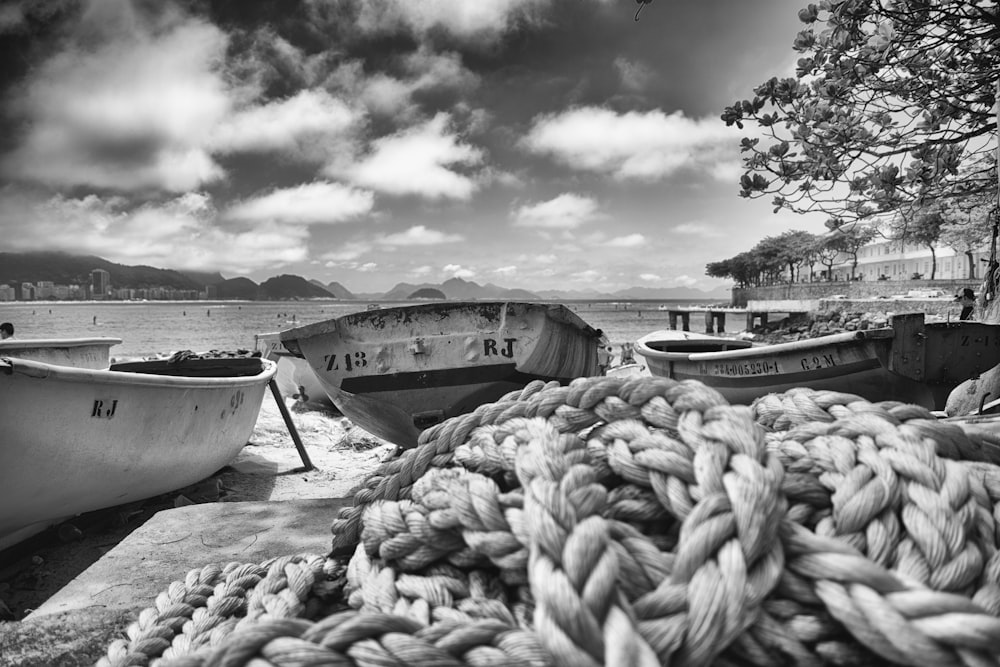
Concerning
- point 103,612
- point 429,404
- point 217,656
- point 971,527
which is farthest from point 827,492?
point 429,404

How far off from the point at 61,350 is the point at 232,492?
447cm

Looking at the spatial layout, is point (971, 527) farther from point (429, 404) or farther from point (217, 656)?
point (429, 404)

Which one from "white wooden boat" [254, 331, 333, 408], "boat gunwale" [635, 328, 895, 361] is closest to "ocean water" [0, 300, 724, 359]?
"white wooden boat" [254, 331, 333, 408]

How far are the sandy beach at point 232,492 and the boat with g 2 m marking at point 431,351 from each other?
1.14 meters

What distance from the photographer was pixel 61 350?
8.56m

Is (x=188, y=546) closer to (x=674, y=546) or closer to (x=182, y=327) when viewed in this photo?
(x=674, y=546)

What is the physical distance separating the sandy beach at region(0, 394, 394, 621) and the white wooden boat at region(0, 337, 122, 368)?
2.94m

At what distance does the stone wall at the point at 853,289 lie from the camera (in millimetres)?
40056

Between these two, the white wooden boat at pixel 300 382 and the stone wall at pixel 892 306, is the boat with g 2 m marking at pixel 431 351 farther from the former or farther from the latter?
the stone wall at pixel 892 306

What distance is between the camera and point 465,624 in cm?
78

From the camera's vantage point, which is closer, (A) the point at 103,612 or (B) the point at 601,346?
(A) the point at 103,612

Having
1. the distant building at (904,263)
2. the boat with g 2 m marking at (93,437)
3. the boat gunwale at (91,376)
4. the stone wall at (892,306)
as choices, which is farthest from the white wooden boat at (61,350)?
the distant building at (904,263)

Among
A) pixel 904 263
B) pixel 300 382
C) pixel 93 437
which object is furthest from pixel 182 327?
pixel 904 263

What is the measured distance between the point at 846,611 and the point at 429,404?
5468mm
